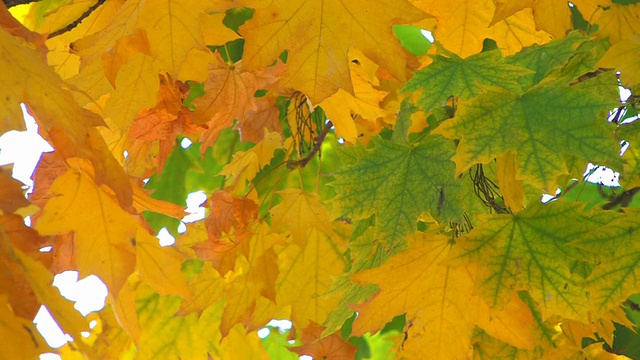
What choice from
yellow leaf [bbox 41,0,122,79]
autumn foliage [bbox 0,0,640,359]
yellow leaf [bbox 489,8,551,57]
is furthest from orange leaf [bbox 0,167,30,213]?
yellow leaf [bbox 489,8,551,57]

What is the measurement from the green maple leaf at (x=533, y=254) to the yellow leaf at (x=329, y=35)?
0.79 feet

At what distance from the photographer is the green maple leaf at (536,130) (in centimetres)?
92

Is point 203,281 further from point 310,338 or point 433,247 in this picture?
point 433,247

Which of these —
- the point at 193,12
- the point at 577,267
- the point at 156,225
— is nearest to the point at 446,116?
the point at 577,267

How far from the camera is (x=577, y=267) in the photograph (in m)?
1.15

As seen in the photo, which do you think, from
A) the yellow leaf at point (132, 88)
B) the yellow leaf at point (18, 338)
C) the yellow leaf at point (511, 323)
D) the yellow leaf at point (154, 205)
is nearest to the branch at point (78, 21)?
the yellow leaf at point (132, 88)

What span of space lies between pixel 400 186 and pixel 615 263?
28 centimetres

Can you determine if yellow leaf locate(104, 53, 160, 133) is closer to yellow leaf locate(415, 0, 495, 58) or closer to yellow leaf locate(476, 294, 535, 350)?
yellow leaf locate(415, 0, 495, 58)

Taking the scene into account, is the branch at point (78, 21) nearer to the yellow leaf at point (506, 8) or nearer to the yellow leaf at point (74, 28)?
the yellow leaf at point (74, 28)

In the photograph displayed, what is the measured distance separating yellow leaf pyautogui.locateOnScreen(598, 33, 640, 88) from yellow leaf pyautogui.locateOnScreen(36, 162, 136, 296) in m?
0.65

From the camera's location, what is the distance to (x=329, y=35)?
40.3 inches

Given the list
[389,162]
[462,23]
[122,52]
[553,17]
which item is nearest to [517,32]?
[462,23]

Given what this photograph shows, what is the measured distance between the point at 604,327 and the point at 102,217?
0.81 metres

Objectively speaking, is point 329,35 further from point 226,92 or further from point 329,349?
point 329,349
